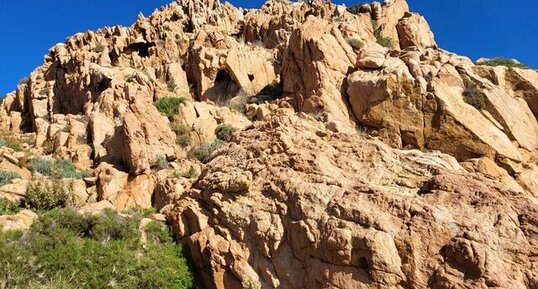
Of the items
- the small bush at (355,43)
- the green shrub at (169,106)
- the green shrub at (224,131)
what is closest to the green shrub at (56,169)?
the green shrub at (224,131)

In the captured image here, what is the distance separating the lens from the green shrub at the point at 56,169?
53.0 ft

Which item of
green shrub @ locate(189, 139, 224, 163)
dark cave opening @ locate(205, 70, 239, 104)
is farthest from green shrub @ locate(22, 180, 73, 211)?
dark cave opening @ locate(205, 70, 239, 104)

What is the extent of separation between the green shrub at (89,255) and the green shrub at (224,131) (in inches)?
337

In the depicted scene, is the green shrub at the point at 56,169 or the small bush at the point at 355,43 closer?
the green shrub at the point at 56,169

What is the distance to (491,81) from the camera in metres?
19.1

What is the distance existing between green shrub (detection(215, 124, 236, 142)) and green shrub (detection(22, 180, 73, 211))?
7.85m

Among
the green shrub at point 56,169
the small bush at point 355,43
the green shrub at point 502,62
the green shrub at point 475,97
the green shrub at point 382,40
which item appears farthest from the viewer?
the green shrub at point 382,40

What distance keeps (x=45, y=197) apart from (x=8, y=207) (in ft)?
3.22

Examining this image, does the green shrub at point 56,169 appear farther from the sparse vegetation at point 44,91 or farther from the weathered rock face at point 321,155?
the sparse vegetation at point 44,91

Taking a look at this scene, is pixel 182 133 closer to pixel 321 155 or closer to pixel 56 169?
pixel 56 169

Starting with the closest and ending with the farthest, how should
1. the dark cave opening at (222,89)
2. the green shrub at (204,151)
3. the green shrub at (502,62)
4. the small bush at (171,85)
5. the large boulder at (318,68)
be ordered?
the large boulder at (318,68), the green shrub at (204,151), the green shrub at (502,62), the dark cave opening at (222,89), the small bush at (171,85)

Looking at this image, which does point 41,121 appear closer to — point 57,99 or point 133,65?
point 57,99

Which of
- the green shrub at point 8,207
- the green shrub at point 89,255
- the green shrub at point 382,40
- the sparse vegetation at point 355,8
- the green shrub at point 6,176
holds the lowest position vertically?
the green shrub at point 89,255

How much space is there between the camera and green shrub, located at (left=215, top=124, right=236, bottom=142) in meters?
20.1
